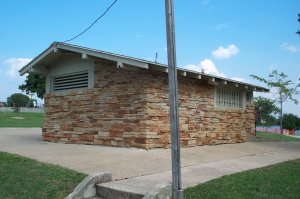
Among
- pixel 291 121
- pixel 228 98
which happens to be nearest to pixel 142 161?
pixel 228 98

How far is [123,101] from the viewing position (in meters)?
11.2

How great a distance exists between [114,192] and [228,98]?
32.4ft

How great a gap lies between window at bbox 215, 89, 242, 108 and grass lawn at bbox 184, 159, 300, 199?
6358 mm

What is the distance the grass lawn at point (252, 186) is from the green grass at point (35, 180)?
2335 millimetres

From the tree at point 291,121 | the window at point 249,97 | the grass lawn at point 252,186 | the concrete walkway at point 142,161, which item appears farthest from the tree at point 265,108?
the tree at point 291,121

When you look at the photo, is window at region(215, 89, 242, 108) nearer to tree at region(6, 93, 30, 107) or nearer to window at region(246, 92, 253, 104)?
window at region(246, 92, 253, 104)

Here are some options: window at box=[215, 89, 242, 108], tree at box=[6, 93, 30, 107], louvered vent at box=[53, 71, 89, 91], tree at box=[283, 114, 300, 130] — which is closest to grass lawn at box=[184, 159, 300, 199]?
window at box=[215, 89, 242, 108]

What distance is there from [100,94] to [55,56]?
2.62 meters

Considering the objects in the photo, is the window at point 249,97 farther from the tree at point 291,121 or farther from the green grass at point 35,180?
the tree at point 291,121

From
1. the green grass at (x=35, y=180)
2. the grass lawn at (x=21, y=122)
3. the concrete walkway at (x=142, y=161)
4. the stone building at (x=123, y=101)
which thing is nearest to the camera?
the green grass at (x=35, y=180)

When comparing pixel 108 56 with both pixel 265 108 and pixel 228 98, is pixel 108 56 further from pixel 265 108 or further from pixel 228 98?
pixel 265 108

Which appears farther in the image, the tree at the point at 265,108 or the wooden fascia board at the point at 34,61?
the tree at the point at 265,108

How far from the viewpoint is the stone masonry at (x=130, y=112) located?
35.4 ft

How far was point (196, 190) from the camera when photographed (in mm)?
6125
